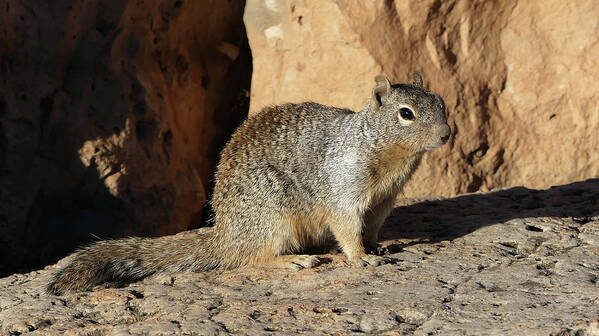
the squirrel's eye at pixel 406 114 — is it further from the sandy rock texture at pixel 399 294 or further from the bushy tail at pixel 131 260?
the bushy tail at pixel 131 260

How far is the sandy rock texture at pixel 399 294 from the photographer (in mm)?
4219

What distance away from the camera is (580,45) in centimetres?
797

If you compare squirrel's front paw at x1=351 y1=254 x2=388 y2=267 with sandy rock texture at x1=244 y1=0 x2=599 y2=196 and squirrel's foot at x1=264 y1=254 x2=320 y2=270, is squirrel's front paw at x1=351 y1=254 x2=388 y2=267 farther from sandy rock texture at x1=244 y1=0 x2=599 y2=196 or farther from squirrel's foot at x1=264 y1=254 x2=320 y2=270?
sandy rock texture at x1=244 y1=0 x2=599 y2=196

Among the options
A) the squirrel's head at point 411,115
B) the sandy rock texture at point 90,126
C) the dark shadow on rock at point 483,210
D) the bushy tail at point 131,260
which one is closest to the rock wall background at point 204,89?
the sandy rock texture at point 90,126

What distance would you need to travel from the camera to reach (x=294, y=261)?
5672mm

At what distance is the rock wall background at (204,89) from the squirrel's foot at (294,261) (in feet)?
7.80

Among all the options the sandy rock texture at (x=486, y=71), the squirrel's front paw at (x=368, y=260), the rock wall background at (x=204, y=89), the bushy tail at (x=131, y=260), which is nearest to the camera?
the bushy tail at (x=131, y=260)

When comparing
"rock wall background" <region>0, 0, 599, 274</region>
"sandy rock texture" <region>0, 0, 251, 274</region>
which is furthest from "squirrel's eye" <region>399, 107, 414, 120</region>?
"sandy rock texture" <region>0, 0, 251, 274</region>

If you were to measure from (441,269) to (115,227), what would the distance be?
3637mm

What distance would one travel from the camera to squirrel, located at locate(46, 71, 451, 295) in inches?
220

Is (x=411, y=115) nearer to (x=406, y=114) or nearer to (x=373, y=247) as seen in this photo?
(x=406, y=114)

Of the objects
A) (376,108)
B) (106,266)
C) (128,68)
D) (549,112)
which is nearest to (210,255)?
(106,266)

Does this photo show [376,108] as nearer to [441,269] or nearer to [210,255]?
[441,269]

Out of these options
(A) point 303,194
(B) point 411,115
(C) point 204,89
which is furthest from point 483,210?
(C) point 204,89
